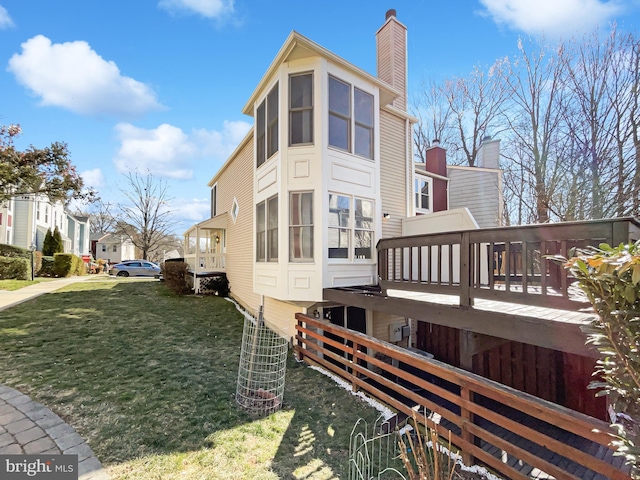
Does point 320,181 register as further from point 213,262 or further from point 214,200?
point 214,200

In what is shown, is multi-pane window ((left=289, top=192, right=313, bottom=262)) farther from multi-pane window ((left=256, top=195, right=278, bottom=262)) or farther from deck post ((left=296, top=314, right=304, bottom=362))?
deck post ((left=296, top=314, right=304, bottom=362))

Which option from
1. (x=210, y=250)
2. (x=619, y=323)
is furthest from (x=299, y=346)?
(x=210, y=250)

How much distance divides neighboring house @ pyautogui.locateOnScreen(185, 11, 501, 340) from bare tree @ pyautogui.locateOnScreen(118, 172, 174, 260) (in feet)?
69.8

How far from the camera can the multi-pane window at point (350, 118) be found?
6801mm

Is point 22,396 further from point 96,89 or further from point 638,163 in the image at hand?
point 638,163

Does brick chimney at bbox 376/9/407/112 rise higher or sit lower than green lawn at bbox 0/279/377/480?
higher

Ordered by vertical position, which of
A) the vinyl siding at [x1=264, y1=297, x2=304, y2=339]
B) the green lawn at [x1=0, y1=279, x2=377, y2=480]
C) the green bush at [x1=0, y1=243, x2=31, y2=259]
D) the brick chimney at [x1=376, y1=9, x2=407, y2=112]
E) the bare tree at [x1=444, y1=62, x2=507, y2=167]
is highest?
the bare tree at [x1=444, y1=62, x2=507, y2=167]

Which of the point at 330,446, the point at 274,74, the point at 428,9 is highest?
the point at 428,9

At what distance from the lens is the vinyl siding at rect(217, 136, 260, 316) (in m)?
9.54

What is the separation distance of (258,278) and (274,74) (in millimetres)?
4874

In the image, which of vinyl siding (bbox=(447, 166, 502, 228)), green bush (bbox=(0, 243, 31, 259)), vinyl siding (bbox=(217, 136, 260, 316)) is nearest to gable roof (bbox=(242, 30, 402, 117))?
vinyl siding (bbox=(217, 136, 260, 316))

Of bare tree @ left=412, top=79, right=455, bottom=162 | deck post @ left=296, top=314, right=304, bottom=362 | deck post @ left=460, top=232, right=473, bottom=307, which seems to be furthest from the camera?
bare tree @ left=412, top=79, right=455, bottom=162

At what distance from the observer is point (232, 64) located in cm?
994

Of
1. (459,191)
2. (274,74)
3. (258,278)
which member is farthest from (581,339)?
(459,191)
